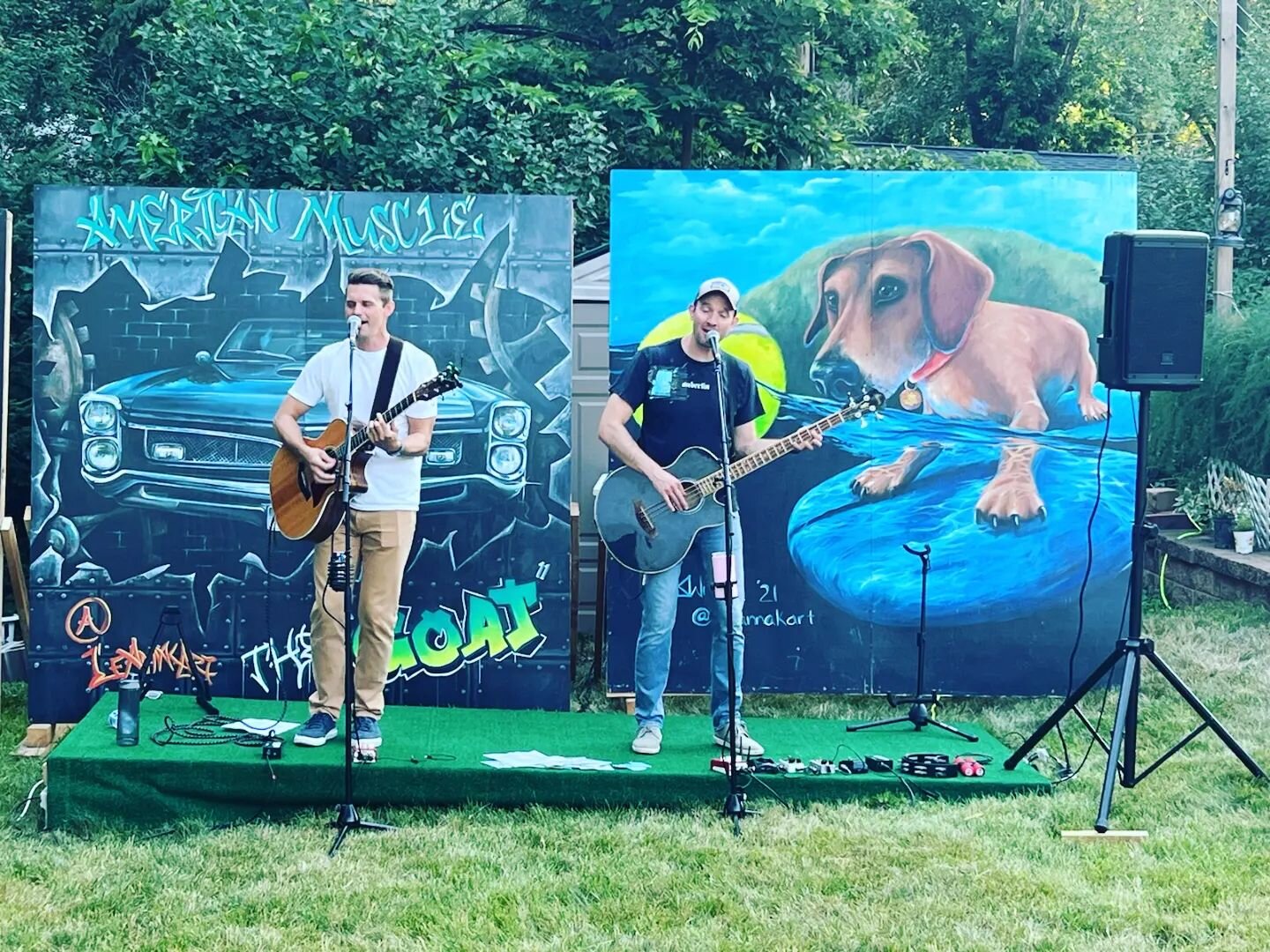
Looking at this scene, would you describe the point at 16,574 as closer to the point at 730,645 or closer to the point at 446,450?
the point at 446,450

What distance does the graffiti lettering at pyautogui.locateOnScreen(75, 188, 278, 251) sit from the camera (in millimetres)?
5949

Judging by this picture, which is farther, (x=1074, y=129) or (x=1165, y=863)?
(x=1074, y=129)

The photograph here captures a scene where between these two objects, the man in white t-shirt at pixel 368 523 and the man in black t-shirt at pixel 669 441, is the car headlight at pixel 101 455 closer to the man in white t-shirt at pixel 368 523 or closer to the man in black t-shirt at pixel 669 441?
the man in white t-shirt at pixel 368 523

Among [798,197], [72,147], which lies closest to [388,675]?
[798,197]

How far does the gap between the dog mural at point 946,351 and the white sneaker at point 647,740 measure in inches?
66.0

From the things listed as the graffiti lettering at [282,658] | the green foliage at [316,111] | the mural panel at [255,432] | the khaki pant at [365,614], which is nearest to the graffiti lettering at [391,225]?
the mural panel at [255,432]

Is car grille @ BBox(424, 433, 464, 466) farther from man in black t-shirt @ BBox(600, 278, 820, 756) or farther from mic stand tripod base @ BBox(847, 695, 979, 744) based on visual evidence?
mic stand tripod base @ BBox(847, 695, 979, 744)

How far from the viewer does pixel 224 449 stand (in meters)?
6.04

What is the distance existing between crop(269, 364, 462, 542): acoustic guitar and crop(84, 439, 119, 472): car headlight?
3.23 feet

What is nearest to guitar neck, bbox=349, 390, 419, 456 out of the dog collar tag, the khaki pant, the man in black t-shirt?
the khaki pant

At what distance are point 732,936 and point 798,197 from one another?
11.7ft

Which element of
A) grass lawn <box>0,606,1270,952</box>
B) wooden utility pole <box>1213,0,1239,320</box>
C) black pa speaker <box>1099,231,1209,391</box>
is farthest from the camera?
wooden utility pole <box>1213,0,1239,320</box>

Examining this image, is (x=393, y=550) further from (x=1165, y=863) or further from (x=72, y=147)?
(x=72, y=147)

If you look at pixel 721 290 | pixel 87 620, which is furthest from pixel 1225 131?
pixel 87 620
